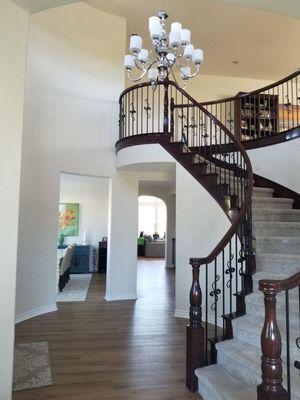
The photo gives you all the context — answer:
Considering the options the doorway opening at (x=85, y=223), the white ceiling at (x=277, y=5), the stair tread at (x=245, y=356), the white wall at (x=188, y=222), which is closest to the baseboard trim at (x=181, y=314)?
the white wall at (x=188, y=222)

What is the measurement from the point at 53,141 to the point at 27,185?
1034mm

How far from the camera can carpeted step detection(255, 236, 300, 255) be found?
3930 millimetres

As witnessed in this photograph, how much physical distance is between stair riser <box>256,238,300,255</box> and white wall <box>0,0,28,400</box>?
9.58ft

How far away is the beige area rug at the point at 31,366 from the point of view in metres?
2.98

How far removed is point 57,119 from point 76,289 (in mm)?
3694

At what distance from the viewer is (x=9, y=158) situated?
6.81 feet

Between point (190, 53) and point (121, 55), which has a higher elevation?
point (121, 55)

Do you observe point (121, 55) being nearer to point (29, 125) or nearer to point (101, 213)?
point (29, 125)

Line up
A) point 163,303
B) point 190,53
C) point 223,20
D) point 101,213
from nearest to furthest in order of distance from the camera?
point 190,53
point 163,303
point 223,20
point 101,213

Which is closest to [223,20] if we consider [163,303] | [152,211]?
[163,303]

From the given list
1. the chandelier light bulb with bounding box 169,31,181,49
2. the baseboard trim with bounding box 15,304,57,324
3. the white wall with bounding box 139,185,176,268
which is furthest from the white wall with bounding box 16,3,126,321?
the white wall with bounding box 139,185,176,268

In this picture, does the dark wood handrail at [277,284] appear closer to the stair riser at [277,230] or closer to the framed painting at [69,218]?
the stair riser at [277,230]

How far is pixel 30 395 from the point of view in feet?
9.12

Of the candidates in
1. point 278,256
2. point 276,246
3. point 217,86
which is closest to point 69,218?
point 217,86
